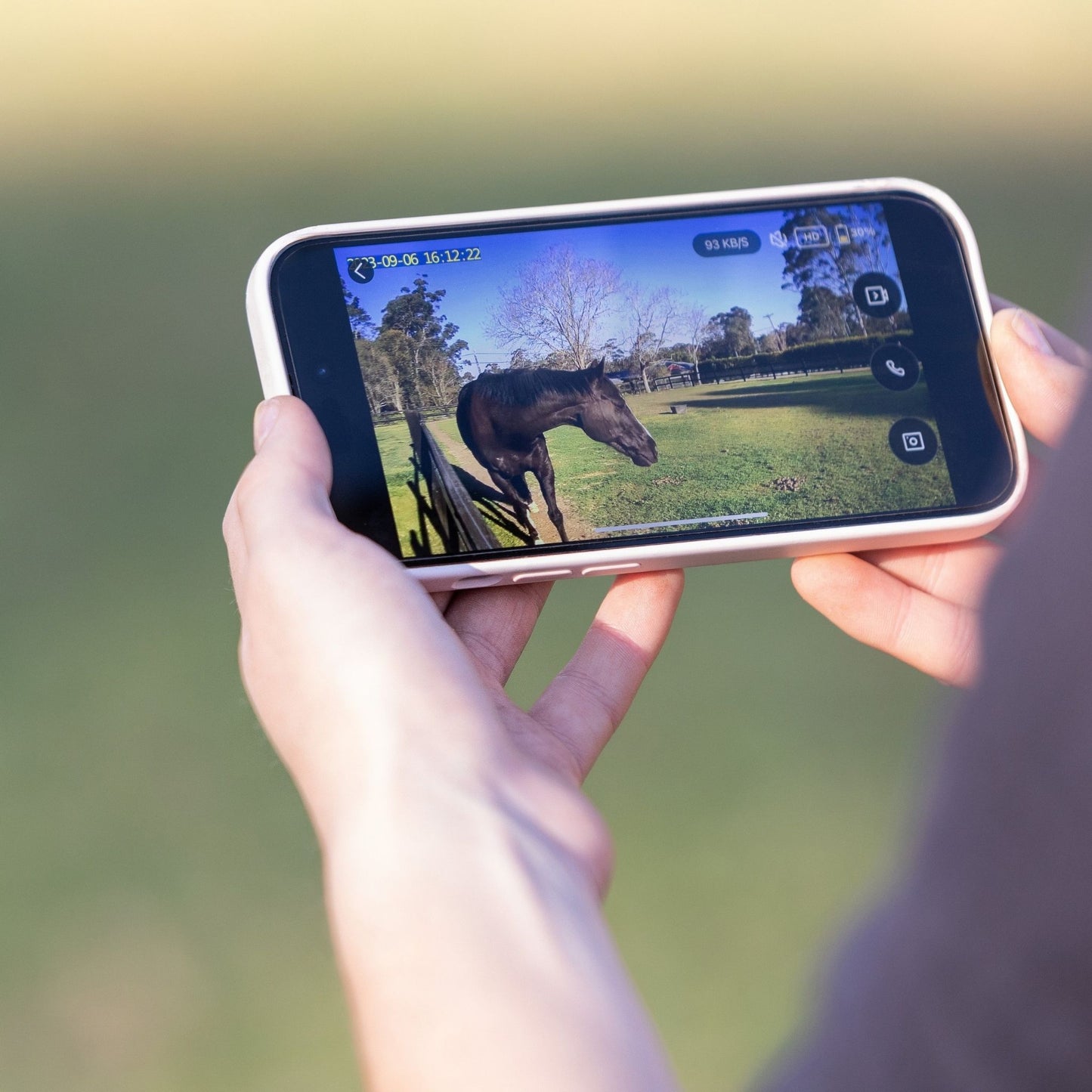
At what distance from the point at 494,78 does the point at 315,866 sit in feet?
7.53

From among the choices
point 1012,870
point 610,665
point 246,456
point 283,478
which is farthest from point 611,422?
point 246,456

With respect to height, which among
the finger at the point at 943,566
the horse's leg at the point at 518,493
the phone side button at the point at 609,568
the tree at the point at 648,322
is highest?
the tree at the point at 648,322

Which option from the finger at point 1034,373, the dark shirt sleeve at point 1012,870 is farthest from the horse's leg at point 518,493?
the dark shirt sleeve at point 1012,870

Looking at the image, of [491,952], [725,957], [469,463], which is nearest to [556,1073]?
[491,952]

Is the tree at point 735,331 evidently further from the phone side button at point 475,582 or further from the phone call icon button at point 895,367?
the phone side button at point 475,582

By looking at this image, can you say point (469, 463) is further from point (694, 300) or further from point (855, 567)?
point (855, 567)

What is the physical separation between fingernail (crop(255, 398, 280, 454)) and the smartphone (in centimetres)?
5

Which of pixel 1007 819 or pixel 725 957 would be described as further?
pixel 725 957

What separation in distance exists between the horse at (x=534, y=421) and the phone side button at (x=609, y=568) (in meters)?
0.04

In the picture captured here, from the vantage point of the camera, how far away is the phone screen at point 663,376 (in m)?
1.05

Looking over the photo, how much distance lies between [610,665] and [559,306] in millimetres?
408

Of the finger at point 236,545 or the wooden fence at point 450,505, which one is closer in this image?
the finger at point 236,545

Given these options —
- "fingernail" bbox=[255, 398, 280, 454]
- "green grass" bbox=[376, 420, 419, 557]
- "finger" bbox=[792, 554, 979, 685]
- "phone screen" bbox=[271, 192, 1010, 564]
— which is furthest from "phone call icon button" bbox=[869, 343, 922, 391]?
"fingernail" bbox=[255, 398, 280, 454]

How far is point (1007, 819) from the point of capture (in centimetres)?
33
